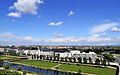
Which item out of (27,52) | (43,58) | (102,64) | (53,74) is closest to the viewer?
(53,74)

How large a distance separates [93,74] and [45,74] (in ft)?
31.2

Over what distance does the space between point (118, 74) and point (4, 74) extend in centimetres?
1970

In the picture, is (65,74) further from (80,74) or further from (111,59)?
(111,59)

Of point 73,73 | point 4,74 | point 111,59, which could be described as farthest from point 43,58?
point 4,74

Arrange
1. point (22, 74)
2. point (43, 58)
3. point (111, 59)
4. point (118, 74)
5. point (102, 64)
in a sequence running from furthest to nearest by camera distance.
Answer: point (43, 58) < point (111, 59) < point (102, 64) < point (22, 74) < point (118, 74)

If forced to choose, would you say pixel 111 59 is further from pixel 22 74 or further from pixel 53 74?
pixel 22 74

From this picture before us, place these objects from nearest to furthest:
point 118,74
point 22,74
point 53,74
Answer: point 118,74
point 22,74
point 53,74

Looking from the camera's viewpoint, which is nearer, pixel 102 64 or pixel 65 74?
pixel 65 74

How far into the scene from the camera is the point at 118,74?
41781 mm

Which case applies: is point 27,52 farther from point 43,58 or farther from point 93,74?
point 93,74

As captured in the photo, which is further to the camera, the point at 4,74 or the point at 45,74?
the point at 45,74

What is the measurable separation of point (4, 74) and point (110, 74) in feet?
65.7

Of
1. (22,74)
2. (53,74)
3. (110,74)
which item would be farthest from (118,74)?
(22,74)

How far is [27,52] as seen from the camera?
118 m
